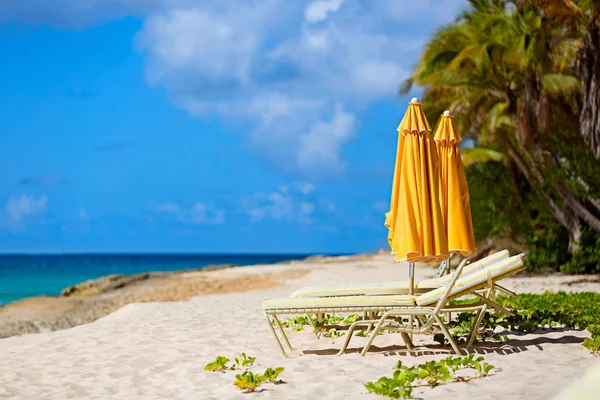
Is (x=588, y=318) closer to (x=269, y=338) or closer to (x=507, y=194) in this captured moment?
(x=269, y=338)

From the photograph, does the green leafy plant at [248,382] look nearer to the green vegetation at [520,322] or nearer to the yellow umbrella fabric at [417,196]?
the yellow umbrella fabric at [417,196]

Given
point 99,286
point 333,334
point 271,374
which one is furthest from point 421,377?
point 99,286

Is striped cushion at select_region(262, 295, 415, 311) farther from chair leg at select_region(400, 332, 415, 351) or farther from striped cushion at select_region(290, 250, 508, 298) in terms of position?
striped cushion at select_region(290, 250, 508, 298)

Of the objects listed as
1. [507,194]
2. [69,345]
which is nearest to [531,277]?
[507,194]

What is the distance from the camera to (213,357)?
7281 millimetres

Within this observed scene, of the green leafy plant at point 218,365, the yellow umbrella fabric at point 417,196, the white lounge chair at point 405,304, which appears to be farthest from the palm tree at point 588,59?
the green leafy plant at point 218,365

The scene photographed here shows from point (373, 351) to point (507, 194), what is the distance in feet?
45.9

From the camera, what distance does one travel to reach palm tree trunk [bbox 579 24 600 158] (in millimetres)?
16484

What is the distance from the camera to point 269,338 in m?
8.41

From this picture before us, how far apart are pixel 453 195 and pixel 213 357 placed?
3047mm

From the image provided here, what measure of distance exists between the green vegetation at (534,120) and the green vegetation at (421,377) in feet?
39.7

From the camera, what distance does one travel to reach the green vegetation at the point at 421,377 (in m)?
5.19

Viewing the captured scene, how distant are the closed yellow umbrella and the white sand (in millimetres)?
1057

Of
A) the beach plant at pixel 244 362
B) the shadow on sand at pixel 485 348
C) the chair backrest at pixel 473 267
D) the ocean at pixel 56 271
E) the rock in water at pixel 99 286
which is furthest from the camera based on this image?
Answer: the ocean at pixel 56 271
